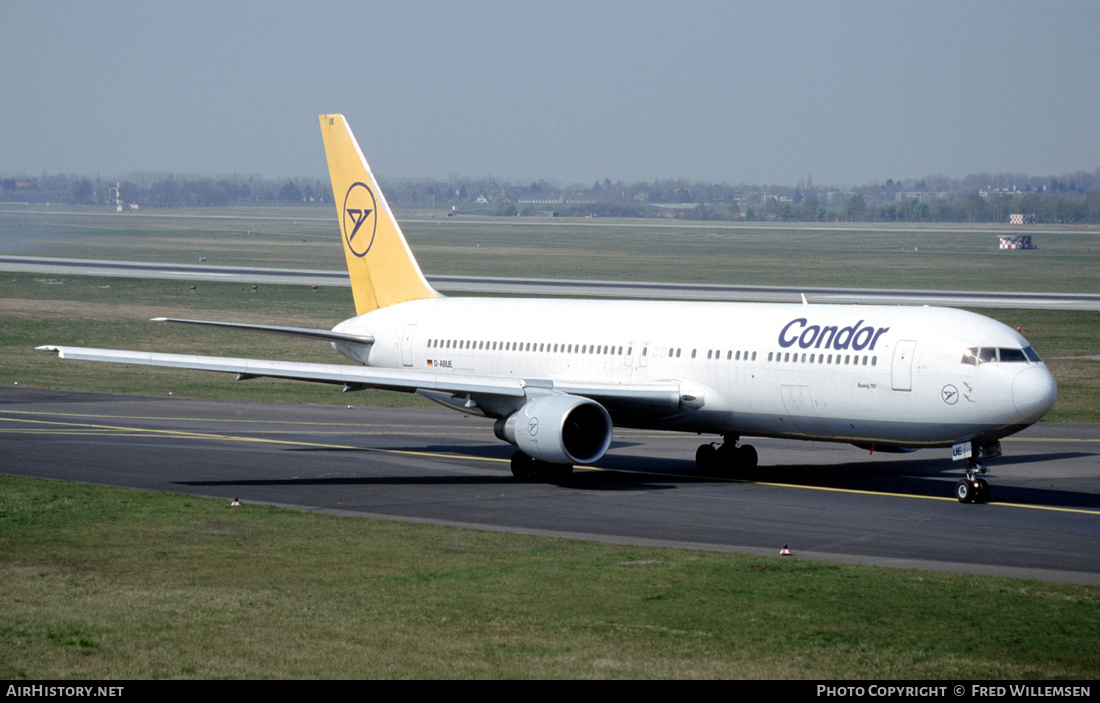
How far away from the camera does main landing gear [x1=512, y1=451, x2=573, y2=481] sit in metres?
33.6

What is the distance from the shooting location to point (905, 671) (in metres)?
15.2

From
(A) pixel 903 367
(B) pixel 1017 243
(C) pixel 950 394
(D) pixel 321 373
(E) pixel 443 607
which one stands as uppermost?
(A) pixel 903 367

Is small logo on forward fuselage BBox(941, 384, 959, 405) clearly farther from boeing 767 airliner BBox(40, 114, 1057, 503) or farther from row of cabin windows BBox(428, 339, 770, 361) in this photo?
row of cabin windows BBox(428, 339, 770, 361)

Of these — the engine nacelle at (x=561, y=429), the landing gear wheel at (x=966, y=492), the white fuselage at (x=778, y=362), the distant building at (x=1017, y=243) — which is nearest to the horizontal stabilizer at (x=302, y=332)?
the white fuselage at (x=778, y=362)

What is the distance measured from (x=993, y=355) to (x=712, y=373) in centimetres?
711

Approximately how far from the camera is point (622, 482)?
33375 millimetres

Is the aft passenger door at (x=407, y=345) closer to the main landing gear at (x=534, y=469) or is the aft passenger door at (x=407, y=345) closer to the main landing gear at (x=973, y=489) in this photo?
the main landing gear at (x=534, y=469)

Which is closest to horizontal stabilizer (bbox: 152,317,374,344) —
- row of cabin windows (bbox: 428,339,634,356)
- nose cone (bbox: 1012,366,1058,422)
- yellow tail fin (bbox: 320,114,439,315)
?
yellow tail fin (bbox: 320,114,439,315)

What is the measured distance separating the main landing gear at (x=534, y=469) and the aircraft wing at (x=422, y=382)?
169 centimetres

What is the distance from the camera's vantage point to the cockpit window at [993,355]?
95.8ft

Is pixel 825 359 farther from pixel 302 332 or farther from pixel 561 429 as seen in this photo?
pixel 302 332

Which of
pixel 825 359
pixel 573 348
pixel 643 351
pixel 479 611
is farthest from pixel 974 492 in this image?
pixel 479 611

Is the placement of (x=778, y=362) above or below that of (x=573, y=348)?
above

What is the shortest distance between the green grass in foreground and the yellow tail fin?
18062 millimetres
